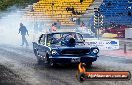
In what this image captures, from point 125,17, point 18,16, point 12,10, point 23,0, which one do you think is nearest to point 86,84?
point 125,17

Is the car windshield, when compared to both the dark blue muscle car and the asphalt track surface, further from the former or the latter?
the asphalt track surface

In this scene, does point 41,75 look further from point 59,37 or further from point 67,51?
point 59,37

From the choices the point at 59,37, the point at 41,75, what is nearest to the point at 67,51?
the point at 59,37

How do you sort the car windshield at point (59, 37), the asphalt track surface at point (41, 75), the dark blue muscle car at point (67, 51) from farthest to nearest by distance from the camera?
the car windshield at point (59, 37)
the dark blue muscle car at point (67, 51)
the asphalt track surface at point (41, 75)

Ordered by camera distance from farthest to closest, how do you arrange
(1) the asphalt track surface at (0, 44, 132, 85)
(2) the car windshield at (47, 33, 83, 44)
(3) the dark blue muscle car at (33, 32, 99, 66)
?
(2) the car windshield at (47, 33, 83, 44) → (3) the dark blue muscle car at (33, 32, 99, 66) → (1) the asphalt track surface at (0, 44, 132, 85)

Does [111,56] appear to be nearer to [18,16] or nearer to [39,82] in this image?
[39,82]

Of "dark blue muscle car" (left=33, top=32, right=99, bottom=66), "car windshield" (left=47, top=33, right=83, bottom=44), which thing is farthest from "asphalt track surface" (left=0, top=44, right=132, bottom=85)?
"car windshield" (left=47, top=33, right=83, bottom=44)

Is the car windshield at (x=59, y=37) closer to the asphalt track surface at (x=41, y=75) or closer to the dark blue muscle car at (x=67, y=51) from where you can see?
the dark blue muscle car at (x=67, y=51)

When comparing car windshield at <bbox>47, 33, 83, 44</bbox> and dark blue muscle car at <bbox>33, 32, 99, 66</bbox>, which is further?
car windshield at <bbox>47, 33, 83, 44</bbox>

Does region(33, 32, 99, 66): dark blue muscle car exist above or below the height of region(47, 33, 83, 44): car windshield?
below

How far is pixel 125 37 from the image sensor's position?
41.2 metres

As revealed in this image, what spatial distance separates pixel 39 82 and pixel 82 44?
4.27 metres

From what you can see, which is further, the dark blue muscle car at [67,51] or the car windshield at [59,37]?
the car windshield at [59,37]

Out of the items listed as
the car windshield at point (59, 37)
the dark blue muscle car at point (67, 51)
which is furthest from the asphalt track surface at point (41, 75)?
the car windshield at point (59, 37)
